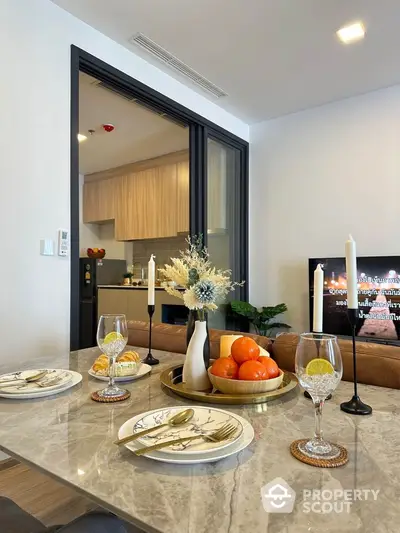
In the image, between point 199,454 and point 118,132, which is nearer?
point 199,454

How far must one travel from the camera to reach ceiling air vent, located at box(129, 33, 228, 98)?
2.71m

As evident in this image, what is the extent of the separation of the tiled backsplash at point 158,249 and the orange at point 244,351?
13.4 feet

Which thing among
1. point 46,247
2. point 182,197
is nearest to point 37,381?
point 46,247

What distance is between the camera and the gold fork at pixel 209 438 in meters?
0.69

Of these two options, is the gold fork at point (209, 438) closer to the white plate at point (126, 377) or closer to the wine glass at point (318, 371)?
the wine glass at point (318, 371)

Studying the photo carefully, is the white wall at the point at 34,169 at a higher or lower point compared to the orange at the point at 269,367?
higher

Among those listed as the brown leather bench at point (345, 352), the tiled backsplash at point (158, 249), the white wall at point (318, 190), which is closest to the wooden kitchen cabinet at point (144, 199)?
the tiled backsplash at point (158, 249)

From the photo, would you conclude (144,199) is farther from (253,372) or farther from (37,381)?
(253,372)

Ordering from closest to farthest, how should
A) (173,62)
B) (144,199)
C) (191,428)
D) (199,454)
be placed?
(199,454)
(191,428)
(173,62)
(144,199)

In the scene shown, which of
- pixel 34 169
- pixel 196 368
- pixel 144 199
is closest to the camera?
pixel 196 368

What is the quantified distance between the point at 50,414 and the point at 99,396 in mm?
146

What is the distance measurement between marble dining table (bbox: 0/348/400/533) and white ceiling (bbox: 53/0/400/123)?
2430 mm

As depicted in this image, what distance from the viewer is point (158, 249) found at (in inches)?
221

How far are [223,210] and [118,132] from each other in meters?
1.46
